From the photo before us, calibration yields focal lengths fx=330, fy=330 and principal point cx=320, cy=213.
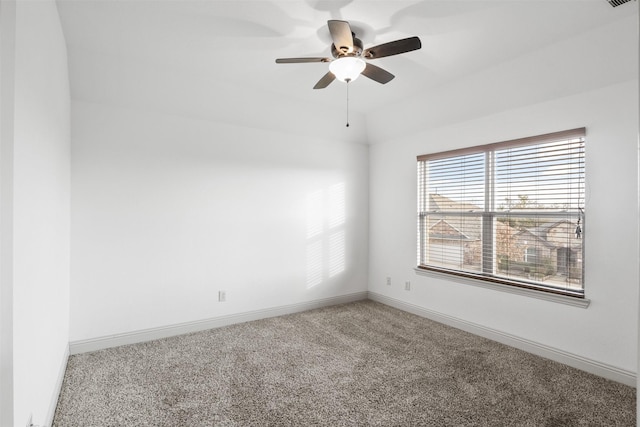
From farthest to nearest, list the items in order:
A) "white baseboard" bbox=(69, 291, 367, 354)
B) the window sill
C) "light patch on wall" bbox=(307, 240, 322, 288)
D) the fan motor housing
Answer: "light patch on wall" bbox=(307, 240, 322, 288)
"white baseboard" bbox=(69, 291, 367, 354)
the window sill
the fan motor housing

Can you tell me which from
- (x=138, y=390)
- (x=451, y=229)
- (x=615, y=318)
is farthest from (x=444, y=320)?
(x=138, y=390)

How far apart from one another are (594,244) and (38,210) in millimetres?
3952

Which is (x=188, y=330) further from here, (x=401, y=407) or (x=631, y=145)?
(x=631, y=145)

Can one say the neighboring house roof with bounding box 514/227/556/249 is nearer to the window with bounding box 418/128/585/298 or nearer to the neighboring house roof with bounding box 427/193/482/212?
the window with bounding box 418/128/585/298

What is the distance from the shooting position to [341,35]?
87.0 inches

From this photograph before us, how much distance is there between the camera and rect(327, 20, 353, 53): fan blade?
→ 81.7 inches

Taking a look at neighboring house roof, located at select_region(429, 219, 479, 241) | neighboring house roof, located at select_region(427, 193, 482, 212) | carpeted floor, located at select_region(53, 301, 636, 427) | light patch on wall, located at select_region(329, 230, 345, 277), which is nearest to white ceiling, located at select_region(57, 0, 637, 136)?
neighboring house roof, located at select_region(427, 193, 482, 212)

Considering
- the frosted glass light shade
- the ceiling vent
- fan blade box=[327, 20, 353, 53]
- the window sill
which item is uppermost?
the ceiling vent

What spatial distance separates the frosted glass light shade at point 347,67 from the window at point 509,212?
6.02 ft

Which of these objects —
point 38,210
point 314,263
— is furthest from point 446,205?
point 38,210

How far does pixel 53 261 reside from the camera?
2.20m

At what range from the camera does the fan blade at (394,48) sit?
219 centimetres

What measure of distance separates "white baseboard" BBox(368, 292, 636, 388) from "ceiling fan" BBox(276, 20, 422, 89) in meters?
2.78

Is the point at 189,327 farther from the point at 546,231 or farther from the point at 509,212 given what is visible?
the point at 546,231
